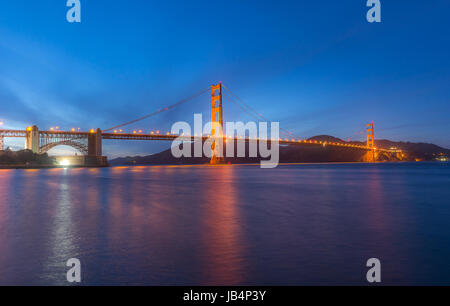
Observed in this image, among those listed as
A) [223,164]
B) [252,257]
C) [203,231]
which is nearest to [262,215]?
[203,231]

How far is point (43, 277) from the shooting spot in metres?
3.59

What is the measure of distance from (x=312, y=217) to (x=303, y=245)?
3024 mm

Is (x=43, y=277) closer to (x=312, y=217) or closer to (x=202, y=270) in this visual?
(x=202, y=270)

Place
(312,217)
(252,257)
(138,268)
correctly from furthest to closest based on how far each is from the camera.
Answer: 1. (312,217)
2. (252,257)
3. (138,268)

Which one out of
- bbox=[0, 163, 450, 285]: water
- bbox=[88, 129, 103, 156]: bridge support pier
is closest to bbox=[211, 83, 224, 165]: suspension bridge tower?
bbox=[88, 129, 103, 156]: bridge support pier

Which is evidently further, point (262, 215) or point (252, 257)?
point (262, 215)

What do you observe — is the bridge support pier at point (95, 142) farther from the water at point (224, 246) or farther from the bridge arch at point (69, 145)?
the water at point (224, 246)

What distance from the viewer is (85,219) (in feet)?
24.6

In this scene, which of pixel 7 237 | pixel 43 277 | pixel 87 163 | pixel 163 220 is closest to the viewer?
pixel 43 277

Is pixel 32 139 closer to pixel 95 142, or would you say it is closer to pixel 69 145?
pixel 69 145

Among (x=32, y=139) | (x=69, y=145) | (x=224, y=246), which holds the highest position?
(x=32, y=139)

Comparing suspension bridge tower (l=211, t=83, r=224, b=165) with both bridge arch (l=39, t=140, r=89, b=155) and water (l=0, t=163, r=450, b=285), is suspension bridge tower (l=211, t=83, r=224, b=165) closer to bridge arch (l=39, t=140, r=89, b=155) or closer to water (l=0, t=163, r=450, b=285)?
bridge arch (l=39, t=140, r=89, b=155)

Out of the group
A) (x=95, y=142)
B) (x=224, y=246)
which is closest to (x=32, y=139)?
(x=95, y=142)

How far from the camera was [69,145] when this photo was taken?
5766 cm
